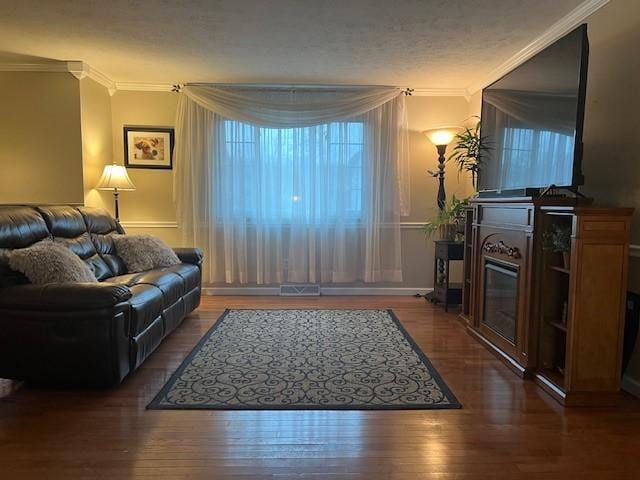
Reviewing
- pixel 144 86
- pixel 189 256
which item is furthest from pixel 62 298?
pixel 144 86

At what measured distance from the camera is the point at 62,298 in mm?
2242

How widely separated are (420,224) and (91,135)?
11.8 ft

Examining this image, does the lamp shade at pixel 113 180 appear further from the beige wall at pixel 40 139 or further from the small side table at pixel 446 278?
the small side table at pixel 446 278

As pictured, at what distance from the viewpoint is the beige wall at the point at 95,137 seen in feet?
13.6

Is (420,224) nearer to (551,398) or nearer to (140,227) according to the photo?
(551,398)

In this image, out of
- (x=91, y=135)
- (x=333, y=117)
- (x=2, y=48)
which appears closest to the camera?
(x=2, y=48)

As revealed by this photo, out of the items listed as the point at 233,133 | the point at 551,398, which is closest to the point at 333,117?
the point at 233,133

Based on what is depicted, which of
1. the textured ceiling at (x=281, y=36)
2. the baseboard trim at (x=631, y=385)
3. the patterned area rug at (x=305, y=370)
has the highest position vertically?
the textured ceiling at (x=281, y=36)

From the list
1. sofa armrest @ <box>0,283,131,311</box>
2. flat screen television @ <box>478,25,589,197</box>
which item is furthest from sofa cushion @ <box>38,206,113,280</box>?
flat screen television @ <box>478,25,589,197</box>

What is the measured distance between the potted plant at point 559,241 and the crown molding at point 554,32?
56.5 inches

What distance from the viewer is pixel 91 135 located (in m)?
4.26

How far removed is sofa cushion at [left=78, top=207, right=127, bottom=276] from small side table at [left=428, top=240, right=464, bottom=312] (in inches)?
116

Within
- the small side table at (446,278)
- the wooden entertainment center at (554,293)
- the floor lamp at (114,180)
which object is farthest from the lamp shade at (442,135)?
the floor lamp at (114,180)

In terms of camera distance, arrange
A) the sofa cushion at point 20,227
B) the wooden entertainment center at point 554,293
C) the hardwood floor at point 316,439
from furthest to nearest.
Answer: the sofa cushion at point 20,227, the wooden entertainment center at point 554,293, the hardwood floor at point 316,439
